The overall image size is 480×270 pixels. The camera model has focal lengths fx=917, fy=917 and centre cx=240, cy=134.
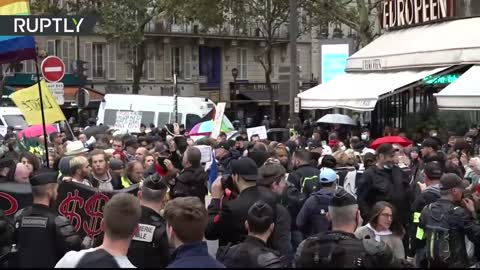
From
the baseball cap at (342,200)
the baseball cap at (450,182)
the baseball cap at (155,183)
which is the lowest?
the baseball cap at (450,182)

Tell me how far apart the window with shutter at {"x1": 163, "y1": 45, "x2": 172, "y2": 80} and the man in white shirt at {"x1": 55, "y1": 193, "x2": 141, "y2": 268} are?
167 ft

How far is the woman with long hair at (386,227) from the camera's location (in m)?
7.15

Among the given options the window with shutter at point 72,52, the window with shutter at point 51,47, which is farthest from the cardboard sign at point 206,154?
the window with shutter at point 72,52

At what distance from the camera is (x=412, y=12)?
2508 cm

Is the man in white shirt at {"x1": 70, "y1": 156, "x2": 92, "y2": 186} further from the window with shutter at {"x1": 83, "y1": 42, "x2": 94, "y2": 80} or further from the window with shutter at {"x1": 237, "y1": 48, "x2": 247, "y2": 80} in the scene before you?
the window with shutter at {"x1": 237, "y1": 48, "x2": 247, "y2": 80}

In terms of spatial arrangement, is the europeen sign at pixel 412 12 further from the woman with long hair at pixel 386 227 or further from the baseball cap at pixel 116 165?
the woman with long hair at pixel 386 227

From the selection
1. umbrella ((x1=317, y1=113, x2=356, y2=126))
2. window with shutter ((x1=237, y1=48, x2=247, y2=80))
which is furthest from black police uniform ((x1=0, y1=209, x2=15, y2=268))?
window with shutter ((x1=237, y1=48, x2=247, y2=80))

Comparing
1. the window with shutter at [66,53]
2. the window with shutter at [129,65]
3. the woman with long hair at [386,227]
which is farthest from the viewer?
the window with shutter at [129,65]

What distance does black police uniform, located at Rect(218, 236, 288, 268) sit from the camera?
5.55 metres

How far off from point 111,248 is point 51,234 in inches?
75.1

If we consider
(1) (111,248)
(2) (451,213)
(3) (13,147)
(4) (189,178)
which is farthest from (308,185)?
(3) (13,147)

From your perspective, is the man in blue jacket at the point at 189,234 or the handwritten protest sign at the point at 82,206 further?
the handwritten protest sign at the point at 82,206

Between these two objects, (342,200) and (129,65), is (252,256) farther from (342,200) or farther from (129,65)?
(129,65)

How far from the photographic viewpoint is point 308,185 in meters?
9.91
